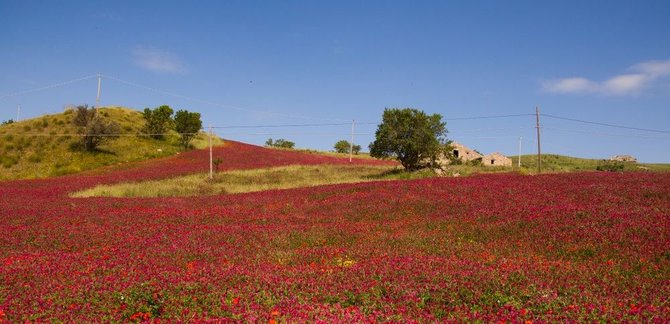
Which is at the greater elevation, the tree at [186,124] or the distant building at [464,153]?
the tree at [186,124]

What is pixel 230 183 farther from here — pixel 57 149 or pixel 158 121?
pixel 158 121

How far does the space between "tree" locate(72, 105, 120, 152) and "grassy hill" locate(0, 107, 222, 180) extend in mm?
915

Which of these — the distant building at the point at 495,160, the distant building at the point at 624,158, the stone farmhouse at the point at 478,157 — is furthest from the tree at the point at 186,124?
the distant building at the point at 624,158

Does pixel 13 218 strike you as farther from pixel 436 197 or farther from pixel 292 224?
pixel 436 197

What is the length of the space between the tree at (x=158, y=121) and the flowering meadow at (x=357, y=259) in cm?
4408

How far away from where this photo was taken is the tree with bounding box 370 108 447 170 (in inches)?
1670

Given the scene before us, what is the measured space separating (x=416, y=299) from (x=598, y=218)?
8.31 meters

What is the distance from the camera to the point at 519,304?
6.25m

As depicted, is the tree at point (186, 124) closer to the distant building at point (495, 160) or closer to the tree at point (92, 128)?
the tree at point (92, 128)

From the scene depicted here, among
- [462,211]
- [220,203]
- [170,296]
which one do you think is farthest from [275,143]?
[170,296]

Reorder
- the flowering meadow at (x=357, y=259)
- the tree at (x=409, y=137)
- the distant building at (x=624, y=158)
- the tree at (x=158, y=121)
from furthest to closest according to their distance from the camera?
the distant building at (x=624, y=158)
the tree at (x=158, y=121)
the tree at (x=409, y=137)
the flowering meadow at (x=357, y=259)

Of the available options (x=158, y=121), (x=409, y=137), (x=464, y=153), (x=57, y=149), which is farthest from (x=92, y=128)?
(x=464, y=153)

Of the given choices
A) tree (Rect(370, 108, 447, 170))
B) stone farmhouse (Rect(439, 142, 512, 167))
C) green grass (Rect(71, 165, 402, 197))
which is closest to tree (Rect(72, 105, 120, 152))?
green grass (Rect(71, 165, 402, 197))

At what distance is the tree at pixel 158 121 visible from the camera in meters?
62.7
